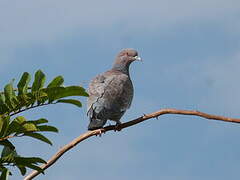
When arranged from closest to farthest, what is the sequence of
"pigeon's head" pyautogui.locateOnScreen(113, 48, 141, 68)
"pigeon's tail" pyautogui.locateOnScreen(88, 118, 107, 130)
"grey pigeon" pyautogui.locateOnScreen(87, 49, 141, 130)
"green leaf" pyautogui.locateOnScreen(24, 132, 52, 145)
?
"green leaf" pyautogui.locateOnScreen(24, 132, 52, 145) → "pigeon's tail" pyautogui.locateOnScreen(88, 118, 107, 130) → "grey pigeon" pyautogui.locateOnScreen(87, 49, 141, 130) → "pigeon's head" pyautogui.locateOnScreen(113, 48, 141, 68)

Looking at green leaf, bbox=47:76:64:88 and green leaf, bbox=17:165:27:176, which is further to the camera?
green leaf, bbox=17:165:27:176

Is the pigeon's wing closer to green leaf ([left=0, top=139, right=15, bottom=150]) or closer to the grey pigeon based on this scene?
the grey pigeon

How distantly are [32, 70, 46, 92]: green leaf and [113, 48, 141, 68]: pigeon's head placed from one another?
5.51 metres

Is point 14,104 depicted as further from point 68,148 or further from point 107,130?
point 107,130

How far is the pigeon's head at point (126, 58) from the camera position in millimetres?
8076

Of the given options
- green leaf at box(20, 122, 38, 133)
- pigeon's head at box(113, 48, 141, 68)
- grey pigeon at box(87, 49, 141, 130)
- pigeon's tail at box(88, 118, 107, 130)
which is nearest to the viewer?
green leaf at box(20, 122, 38, 133)

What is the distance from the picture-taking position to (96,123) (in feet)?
20.9

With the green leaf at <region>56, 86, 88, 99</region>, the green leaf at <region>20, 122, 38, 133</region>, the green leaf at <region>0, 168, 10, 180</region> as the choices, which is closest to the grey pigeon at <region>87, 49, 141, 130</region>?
the green leaf at <region>56, 86, 88, 99</region>

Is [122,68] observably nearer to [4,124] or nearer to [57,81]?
[57,81]

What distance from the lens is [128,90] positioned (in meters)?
6.98

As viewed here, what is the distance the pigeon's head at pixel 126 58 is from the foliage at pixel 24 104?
18.0 ft

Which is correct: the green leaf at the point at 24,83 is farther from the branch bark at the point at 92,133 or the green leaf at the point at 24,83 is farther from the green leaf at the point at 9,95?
the branch bark at the point at 92,133

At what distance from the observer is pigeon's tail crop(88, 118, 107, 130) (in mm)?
6341

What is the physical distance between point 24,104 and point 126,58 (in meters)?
5.72
